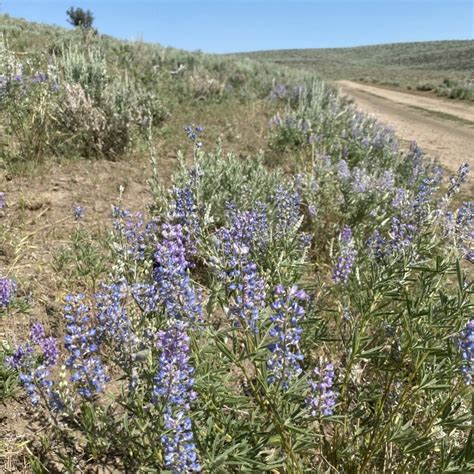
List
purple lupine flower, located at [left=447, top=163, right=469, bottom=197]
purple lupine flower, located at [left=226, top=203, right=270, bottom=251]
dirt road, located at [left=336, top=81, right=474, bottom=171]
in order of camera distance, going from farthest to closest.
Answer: dirt road, located at [left=336, top=81, right=474, bottom=171], purple lupine flower, located at [left=447, top=163, right=469, bottom=197], purple lupine flower, located at [left=226, top=203, right=270, bottom=251]

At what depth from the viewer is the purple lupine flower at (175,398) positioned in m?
1.44

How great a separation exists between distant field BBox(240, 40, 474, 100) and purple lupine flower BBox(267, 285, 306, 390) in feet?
82.1

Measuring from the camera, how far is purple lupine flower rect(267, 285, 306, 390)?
1.53 m

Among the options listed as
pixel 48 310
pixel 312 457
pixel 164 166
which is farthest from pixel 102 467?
pixel 164 166

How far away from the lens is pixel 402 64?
251ft

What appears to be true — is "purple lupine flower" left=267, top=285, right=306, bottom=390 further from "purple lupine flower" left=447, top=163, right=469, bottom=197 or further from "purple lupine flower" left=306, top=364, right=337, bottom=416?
"purple lupine flower" left=447, top=163, right=469, bottom=197

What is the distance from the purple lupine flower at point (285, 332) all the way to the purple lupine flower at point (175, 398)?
0.32 metres

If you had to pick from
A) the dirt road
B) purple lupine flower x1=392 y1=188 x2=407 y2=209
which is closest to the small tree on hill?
the dirt road

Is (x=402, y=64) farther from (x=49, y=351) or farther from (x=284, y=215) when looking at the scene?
(x=49, y=351)

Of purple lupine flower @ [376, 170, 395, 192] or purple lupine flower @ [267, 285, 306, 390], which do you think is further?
purple lupine flower @ [376, 170, 395, 192]

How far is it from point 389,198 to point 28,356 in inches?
166

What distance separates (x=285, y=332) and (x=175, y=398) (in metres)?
0.45

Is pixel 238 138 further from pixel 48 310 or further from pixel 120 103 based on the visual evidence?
pixel 48 310

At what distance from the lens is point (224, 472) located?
171cm
